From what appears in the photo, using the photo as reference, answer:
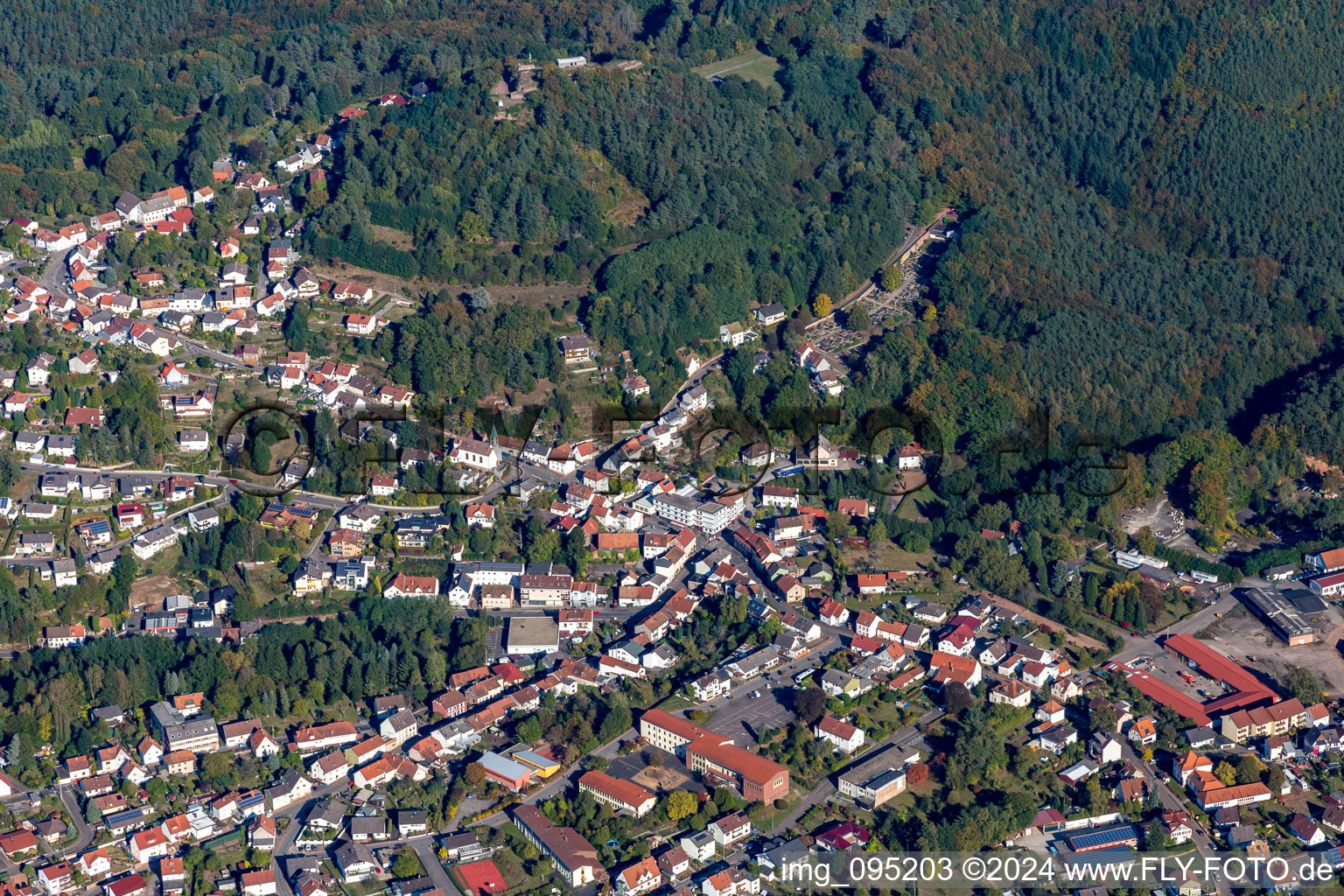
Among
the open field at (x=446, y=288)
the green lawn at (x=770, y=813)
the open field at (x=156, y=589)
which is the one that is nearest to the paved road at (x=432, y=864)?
the green lawn at (x=770, y=813)

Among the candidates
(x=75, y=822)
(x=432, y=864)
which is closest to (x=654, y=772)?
(x=432, y=864)

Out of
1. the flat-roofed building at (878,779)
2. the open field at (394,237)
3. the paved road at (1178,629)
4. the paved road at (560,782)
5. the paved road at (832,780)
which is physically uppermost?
the open field at (394,237)

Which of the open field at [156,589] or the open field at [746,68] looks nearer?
the open field at [156,589]

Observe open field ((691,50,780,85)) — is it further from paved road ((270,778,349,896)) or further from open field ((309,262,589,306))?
paved road ((270,778,349,896))

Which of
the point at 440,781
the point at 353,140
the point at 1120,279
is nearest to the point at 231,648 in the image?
the point at 440,781

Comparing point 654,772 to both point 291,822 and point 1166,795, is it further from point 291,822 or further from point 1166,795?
point 1166,795

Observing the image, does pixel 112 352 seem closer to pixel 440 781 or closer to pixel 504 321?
pixel 504 321

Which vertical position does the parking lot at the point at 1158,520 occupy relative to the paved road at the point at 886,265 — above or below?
below

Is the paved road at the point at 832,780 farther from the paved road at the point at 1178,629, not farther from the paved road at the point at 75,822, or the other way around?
the paved road at the point at 75,822
